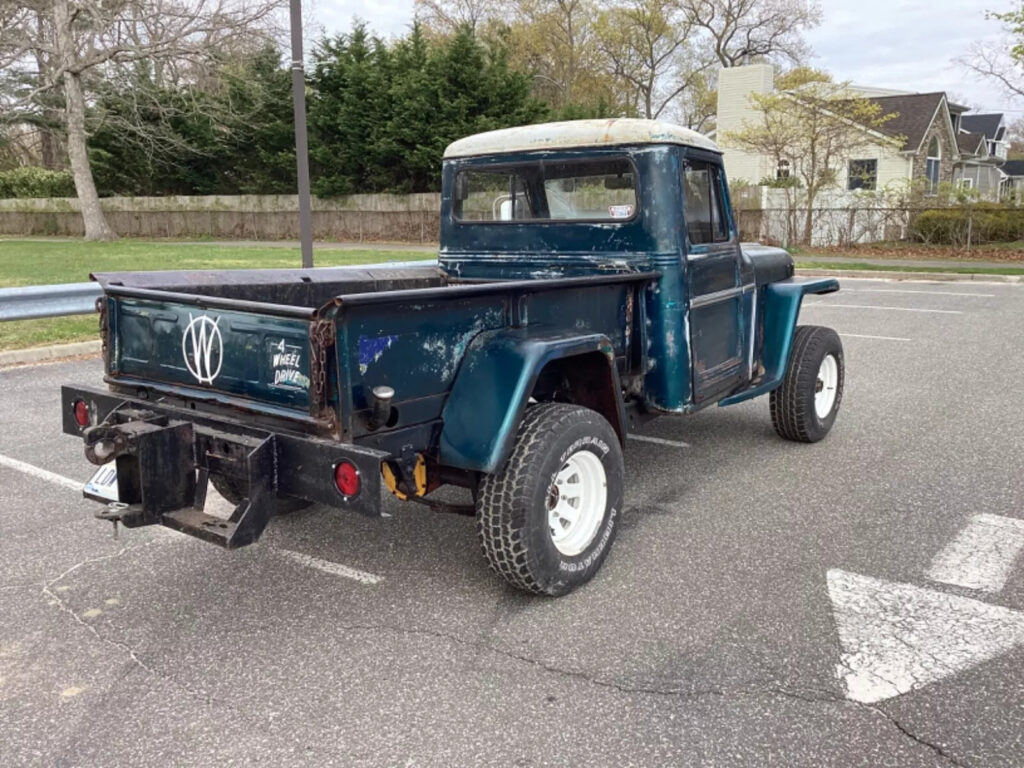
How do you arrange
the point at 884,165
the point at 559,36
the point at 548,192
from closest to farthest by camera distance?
the point at 548,192 → the point at 884,165 → the point at 559,36

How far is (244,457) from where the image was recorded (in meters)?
3.05

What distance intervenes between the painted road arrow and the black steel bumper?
1.82 m

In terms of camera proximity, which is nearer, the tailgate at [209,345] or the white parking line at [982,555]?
the tailgate at [209,345]

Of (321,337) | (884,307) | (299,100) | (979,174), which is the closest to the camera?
(321,337)

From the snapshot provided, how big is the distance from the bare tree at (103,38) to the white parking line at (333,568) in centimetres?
2176

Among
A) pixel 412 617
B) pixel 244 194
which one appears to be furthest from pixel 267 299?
→ pixel 244 194

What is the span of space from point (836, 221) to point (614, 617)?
23185mm

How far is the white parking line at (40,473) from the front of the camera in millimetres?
4926

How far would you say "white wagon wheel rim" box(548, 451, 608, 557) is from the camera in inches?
140

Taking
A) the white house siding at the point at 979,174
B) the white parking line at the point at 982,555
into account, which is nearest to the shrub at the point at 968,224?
the white house siding at the point at 979,174

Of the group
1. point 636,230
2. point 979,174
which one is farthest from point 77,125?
point 979,174

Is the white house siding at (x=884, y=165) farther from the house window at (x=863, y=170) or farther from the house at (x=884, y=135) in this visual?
the house window at (x=863, y=170)

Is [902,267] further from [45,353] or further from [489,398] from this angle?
[489,398]

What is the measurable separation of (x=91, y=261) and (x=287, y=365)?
60.0ft
